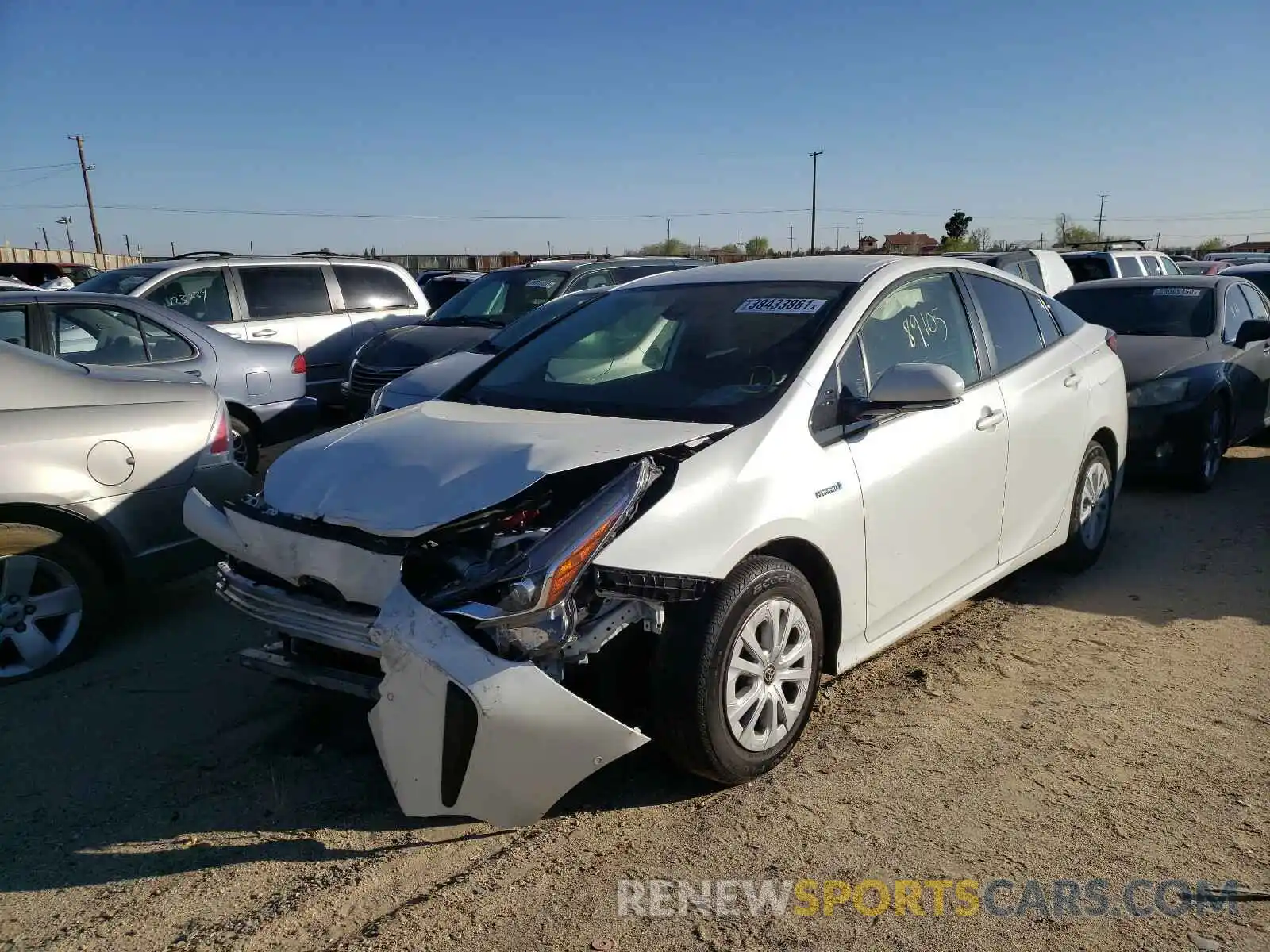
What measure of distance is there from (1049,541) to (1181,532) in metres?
2.02

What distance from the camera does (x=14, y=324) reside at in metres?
6.46

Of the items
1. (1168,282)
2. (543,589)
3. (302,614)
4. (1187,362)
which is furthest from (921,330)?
(1168,282)

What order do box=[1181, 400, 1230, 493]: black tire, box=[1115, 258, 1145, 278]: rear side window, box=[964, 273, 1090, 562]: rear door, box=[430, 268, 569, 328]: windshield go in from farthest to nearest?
box=[1115, 258, 1145, 278]: rear side window < box=[430, 268, 569, 328]: windshield < box=[1181, 400, 1230, 493]: black tire < box=[964, 273, 1090, 562]: rear door

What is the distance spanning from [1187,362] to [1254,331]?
0.57 meters

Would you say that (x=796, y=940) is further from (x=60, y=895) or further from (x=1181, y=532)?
(x=1181, y=532)

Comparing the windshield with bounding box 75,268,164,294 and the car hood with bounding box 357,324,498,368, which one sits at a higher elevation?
the windshield with bounding box 75,268,164,294

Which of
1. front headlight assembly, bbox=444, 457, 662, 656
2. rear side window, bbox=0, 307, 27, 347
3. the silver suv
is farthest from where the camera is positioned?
the silver suv

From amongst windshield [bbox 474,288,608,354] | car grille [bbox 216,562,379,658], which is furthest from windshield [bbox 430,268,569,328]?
car grille [bbox 216,562,379,658]

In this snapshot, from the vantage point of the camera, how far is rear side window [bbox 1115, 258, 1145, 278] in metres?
16.0

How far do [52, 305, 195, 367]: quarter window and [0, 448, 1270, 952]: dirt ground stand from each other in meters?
3.08

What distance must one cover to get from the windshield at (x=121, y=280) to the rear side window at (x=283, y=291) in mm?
855

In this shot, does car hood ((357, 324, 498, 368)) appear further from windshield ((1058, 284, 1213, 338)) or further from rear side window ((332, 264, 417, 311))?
windshield ((1058, 284, 1213, 338))

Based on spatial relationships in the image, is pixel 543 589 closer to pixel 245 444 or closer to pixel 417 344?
pixel 245 444

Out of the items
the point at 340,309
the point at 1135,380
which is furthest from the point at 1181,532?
the point at 340,309
